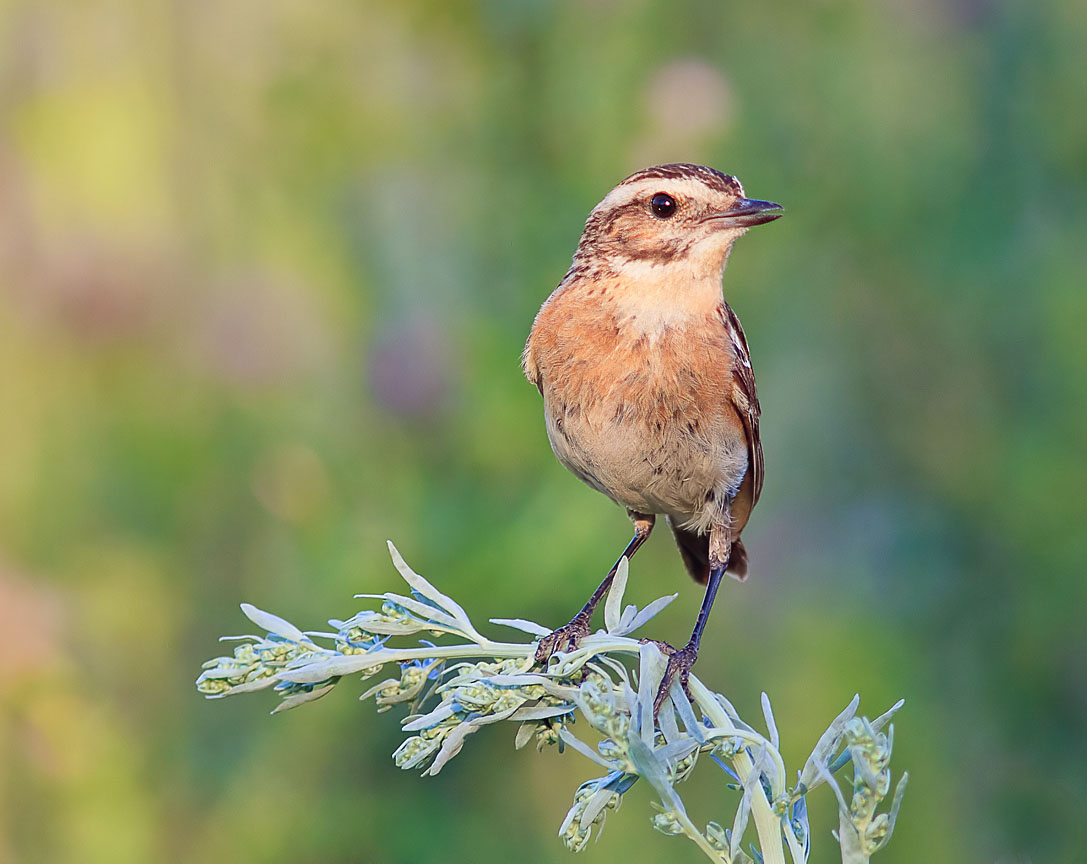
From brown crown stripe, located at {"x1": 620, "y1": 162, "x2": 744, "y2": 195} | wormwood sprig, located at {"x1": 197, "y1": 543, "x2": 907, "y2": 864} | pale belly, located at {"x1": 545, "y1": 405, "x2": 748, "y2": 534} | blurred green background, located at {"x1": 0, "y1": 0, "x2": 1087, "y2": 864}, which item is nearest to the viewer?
wormwood sprig, located at {"x1": 197, "y1": 543, "x2": 907, "y2": 864}

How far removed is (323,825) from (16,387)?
5.79ft

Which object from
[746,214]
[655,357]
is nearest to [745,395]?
[655,357]

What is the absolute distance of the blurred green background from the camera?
147 inches

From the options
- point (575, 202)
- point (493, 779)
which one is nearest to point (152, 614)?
point (493, 779)

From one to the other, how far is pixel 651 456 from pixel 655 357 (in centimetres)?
25

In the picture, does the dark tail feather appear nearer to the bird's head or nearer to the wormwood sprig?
the bird's head

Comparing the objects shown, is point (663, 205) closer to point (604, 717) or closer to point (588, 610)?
point (588, 610)

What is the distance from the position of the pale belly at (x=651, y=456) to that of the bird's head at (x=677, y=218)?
441 millimetres

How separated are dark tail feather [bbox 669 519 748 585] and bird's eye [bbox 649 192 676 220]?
3.44 ft

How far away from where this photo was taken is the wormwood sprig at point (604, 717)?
4.45 ft

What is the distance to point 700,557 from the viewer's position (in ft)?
13.1

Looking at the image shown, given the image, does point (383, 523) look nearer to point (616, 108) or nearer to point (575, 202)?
point (575, 202)

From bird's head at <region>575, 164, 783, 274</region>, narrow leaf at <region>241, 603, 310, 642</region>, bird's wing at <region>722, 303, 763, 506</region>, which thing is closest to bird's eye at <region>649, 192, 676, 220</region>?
bird's head at <region>575, 164, 783, 274</region>

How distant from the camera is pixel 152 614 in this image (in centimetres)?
393
